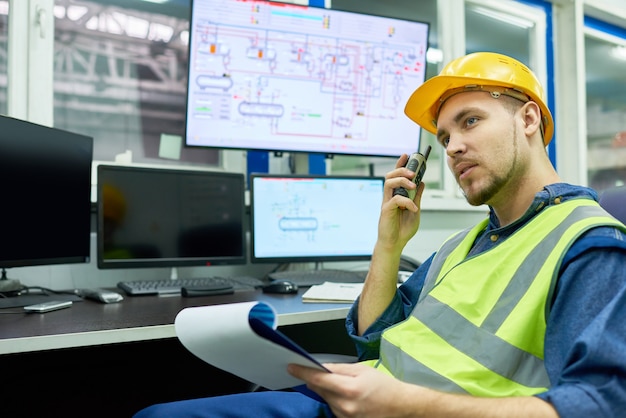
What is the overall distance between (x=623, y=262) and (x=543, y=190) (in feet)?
0.86

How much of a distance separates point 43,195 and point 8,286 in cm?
31

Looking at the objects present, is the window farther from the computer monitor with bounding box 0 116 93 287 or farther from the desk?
the computer monitor with bounding box 0 116 93 287

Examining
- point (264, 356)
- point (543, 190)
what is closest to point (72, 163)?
point (264, 356)

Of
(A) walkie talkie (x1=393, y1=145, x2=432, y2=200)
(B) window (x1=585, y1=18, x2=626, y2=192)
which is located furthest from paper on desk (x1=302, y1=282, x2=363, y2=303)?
(B) window (x1=585, y1=18, x2=626, y2=192)

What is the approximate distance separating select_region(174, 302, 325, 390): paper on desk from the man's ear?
660mm

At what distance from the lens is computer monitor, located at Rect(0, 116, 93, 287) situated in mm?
1386

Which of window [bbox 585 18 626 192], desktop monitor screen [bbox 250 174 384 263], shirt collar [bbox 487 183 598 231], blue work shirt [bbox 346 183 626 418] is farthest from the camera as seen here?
window [bbox 585 18 626 192]

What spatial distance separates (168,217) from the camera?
1.86 metres

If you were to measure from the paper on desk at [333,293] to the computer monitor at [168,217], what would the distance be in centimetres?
41

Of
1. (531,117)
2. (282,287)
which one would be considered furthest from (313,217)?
(531,117)

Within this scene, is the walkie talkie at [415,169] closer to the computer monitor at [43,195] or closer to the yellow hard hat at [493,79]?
the yellow hard hat at [493,79]

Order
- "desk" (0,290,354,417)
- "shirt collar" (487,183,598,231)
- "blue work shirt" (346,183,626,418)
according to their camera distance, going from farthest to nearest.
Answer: "desk" (0,290,354,417)
"shirt collar" (487,183,598,231)
"blue work shirt" (346,183,626,418)

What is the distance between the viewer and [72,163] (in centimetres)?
157

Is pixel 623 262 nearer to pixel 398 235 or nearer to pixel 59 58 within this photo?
pixel 398 235
